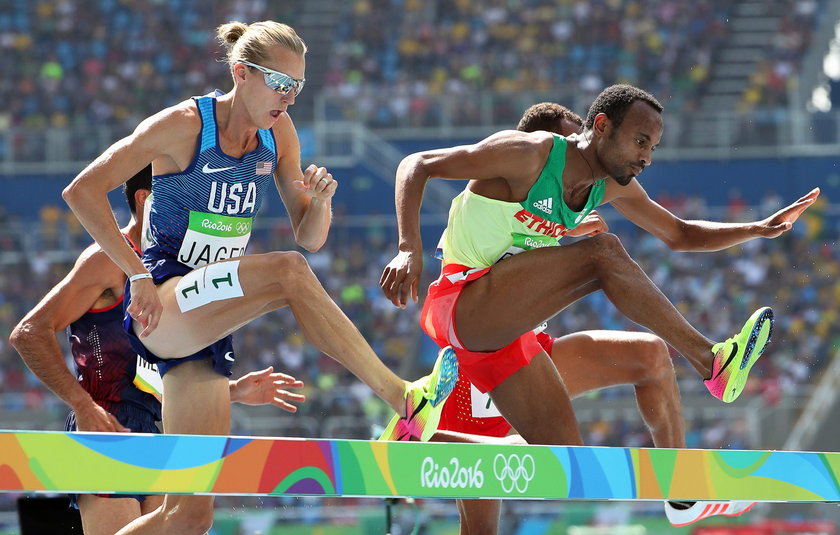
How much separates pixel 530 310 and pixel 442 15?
1743 centimetres

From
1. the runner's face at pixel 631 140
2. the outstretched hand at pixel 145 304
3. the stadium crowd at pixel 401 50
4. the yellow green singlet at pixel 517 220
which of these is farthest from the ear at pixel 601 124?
the stadium crowd at pixel 401 50

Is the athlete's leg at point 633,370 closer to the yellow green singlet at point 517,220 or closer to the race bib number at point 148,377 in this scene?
the yellow green singlet at point 517,220

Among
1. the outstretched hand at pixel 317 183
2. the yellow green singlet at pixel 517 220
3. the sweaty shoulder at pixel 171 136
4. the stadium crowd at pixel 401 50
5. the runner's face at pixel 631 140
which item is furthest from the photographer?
the stadium crowd at pixel 401 50

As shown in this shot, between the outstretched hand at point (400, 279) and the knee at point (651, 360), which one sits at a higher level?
the outstretched hand at point (400, 279)

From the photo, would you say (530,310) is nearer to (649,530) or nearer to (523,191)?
(523,191)

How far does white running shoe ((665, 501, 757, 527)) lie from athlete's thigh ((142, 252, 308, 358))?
192 centimetres

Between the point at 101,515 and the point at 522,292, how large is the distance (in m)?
1.87

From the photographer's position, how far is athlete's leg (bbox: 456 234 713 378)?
4031 millimetres

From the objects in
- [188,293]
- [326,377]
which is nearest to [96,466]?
[188,293]

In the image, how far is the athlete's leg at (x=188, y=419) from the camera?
4.07 m

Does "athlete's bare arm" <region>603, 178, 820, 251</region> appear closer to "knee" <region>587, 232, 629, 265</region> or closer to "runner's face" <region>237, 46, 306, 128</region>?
"knee" <region>587, 232, 629, 265</region>

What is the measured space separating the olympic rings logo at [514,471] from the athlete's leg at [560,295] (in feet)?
2.77

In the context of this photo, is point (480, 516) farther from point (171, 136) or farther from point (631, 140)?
point (171, 136)

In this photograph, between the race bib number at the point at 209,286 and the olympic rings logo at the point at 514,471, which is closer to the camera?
the olympic rings logo at the point at 514,471
